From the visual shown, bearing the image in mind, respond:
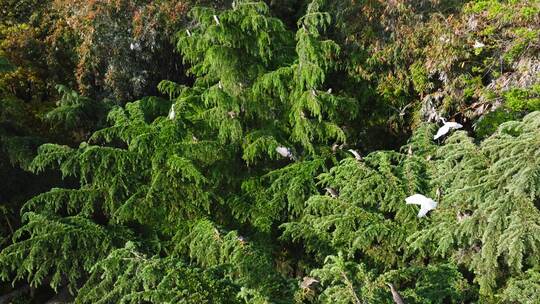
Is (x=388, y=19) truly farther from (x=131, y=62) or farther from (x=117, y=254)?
(x=117, y=254)

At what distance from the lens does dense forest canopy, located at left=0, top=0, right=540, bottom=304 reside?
2750 mm

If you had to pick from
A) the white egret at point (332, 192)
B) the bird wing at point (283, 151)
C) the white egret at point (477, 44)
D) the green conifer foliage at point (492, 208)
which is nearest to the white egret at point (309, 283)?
the green conifer foliage at point (492, 208)

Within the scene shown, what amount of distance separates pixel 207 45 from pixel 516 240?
9.91 feet

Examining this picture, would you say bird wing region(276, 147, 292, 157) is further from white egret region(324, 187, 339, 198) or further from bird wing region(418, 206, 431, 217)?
bird wing region(418, 206, 431, 217)

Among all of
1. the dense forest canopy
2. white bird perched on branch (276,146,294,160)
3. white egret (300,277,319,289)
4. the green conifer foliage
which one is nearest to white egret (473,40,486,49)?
the dense forest canopy

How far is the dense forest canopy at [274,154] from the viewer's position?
9.02 feet

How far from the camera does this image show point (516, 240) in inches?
95.3

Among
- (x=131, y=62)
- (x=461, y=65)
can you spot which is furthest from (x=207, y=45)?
(x=461, y=65)

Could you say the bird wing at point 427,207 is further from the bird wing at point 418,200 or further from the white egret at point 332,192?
the white egret at point 332,192

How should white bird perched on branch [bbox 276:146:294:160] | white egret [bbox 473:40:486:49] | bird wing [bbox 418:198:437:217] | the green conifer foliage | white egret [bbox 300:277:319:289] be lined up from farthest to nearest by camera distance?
white egret [bbox 473:40:486:49] → white bird perched on branch [bbox 276:146:294:160] → bird wing [bbox 418:198:437:217] → white egret [bbox 300:277:319:289] → the green conifer foliage

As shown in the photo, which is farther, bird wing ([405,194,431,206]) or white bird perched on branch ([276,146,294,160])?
white bird perched on branch ([276,146,294,160])

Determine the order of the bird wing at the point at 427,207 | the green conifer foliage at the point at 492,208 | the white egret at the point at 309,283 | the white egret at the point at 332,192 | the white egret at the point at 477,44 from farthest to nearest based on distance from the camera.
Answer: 1. the white egret at the point at 477,44
2. the white egret at the point at 332,192
3. the bird wing at the point at 427,207
4. the white egret at the point at 309,283
5. the green conifer foliage at the point at 492,208

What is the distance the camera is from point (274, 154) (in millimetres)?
4152

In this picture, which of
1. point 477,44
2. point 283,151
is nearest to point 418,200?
point 283,151
